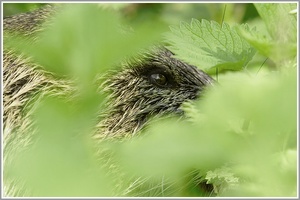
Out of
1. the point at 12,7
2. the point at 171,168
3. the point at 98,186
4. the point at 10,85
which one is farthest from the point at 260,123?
the point at 12,7

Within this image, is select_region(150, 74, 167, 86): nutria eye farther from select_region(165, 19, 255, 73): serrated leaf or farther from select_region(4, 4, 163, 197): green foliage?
select_region(4, 4, 163, 197): green foliage

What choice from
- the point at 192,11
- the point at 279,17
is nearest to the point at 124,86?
the point at 279,17

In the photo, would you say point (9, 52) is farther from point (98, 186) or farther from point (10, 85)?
point (98, 186)

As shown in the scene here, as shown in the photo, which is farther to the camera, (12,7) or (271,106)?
(12,7)

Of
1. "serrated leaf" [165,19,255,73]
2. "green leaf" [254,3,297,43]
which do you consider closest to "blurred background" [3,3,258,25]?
"serrated leaf" [165,19,255,73]

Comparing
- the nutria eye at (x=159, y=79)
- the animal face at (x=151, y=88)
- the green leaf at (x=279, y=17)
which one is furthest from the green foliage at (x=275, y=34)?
the nutria eye at (x=159, y=79)

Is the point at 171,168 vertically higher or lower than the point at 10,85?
lower

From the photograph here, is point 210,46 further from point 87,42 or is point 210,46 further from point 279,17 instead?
point 87,42
